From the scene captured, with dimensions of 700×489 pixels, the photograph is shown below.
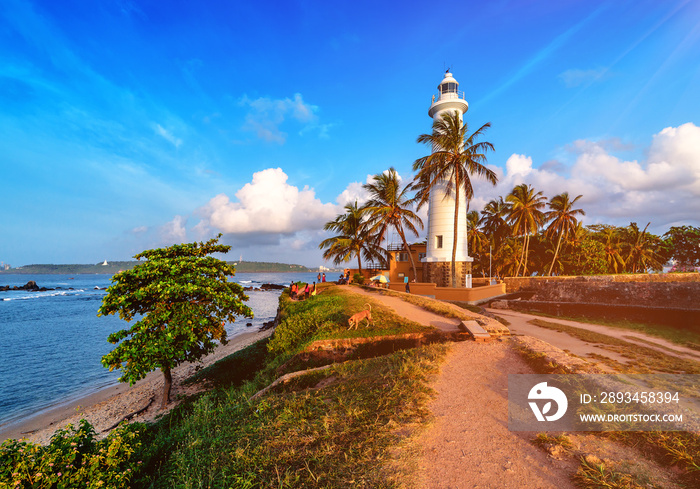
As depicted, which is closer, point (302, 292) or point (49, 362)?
point (49, 362)

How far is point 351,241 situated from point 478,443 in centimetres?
2628

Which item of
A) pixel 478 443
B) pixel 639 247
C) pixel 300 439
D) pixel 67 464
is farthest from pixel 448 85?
pixel 639 247

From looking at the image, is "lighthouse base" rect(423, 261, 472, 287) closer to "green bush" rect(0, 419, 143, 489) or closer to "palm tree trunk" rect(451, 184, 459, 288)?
"palm tree trunk" rect(451, 184, 459, 288)

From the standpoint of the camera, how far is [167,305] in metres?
9.18

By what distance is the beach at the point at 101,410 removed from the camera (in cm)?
999

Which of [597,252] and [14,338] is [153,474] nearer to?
[14,338]

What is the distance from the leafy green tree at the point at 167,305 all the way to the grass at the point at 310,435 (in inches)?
87.4

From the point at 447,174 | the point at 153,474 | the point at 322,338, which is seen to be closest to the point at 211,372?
the point at 322,338

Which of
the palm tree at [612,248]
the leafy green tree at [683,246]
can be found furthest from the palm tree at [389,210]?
the leafy green tree at [683,246]

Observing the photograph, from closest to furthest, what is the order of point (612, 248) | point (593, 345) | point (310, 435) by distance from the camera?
point (310, 435)
point (593, 345)
point (612, 248)

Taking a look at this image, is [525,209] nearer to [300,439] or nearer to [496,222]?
[496,222]

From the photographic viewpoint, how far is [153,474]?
423cm

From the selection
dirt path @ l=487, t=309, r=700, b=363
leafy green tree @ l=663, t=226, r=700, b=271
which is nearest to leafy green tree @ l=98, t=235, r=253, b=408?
dirt path @ l=487, t=309, r=700, b=363

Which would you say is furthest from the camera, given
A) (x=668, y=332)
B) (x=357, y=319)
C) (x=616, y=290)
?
(x=616, y=290)
